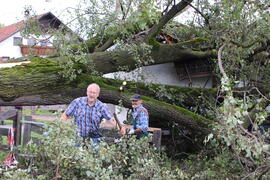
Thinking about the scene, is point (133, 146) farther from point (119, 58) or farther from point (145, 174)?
point (119, 58)

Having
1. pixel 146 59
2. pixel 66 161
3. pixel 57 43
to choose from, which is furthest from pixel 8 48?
pixel 66 161

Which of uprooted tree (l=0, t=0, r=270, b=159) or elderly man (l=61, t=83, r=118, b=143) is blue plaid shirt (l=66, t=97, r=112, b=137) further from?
uprooted tree (l=0, t=0, r=270, b=159)

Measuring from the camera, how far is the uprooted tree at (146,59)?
21.5 feet

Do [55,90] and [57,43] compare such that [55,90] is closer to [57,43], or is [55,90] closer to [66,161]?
[57,43]

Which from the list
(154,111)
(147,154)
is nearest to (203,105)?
(154,111)

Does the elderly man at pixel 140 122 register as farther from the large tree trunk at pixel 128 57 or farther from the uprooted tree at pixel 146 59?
the large tree trunk at pixel 128 57

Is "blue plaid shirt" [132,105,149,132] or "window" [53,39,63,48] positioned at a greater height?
"window" [53,39,63,48]

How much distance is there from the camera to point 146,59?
28.8 feet

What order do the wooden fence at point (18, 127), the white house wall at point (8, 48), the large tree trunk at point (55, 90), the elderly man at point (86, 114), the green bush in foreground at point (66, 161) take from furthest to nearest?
the white house wall at point (8, 48) → the wooden fence at point (18, 127) → the large tree trunk at point (55, 90) → the elderly man at point (86, 114) → the green bush in foreground at point (66, 161)

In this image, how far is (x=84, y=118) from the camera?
18.6ft

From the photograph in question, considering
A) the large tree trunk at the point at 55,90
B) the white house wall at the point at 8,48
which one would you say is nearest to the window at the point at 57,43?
the large tree trunk at the point at 55,90

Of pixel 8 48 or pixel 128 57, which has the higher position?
pixel 8 48

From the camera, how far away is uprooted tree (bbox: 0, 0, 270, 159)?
6566mm

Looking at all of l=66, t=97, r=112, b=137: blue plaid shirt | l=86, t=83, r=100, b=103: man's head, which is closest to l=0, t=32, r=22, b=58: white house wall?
l=66, t=97, r=112, b=137: blue plaid shirt
